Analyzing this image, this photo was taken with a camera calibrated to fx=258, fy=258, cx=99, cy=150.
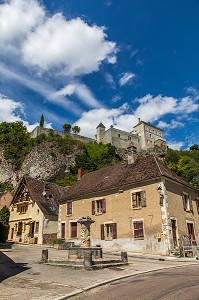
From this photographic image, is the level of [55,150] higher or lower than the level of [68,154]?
higher

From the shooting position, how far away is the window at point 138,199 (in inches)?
816

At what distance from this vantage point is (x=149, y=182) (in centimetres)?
2095

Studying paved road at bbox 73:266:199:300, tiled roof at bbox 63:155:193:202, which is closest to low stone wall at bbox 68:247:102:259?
paved road at bbox 73:266:199:300

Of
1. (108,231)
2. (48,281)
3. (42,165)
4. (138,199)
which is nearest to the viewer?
(48,281)

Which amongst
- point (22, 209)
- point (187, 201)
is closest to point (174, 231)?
point (187, 201)

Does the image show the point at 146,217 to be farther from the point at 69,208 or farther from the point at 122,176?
the point at 69,208

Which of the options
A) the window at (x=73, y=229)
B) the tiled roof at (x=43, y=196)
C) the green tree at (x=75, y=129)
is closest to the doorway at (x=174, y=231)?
the window at (x=73, y=229)

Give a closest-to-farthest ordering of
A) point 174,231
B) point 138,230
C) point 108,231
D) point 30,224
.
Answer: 1. point 174,231
2. point 138,230
3. point 108,231
4. point 30,224

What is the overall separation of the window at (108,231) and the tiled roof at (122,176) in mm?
3231

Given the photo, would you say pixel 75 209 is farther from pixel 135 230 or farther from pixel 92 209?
pixel 135 230

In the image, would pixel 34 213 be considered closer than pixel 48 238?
No

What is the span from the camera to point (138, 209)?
68.3 ft

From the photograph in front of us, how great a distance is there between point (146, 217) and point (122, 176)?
16.3ft

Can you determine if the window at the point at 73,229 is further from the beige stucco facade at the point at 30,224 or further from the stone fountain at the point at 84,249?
the stone fountain at the point at 84,249
